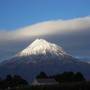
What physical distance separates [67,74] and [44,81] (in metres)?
9.12

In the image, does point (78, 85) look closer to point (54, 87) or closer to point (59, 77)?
point (54, 87)

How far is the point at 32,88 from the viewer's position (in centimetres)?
11150

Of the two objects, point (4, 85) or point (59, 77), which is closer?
point (4, 85)

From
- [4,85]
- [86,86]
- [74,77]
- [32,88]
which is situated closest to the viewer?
[86,86]

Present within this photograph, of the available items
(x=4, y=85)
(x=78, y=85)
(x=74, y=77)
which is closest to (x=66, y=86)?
(x=78, y=85)

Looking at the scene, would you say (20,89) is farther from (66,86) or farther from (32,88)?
(66,86)

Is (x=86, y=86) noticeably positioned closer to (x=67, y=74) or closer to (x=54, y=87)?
(x=54, y=87)

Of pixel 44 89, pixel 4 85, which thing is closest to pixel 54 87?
pixel 44 89

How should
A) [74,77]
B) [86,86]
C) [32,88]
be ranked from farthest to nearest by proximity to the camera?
[74,77], [32,88], [86,86]

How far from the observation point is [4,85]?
151 m

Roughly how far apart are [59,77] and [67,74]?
2679mm

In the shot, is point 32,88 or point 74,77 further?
point 74,77

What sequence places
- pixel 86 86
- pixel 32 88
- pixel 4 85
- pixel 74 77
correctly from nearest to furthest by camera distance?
pixel 86 86
pixel 32 88
pixel 4 85
pixel 74 77

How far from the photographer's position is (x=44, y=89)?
359 feet
